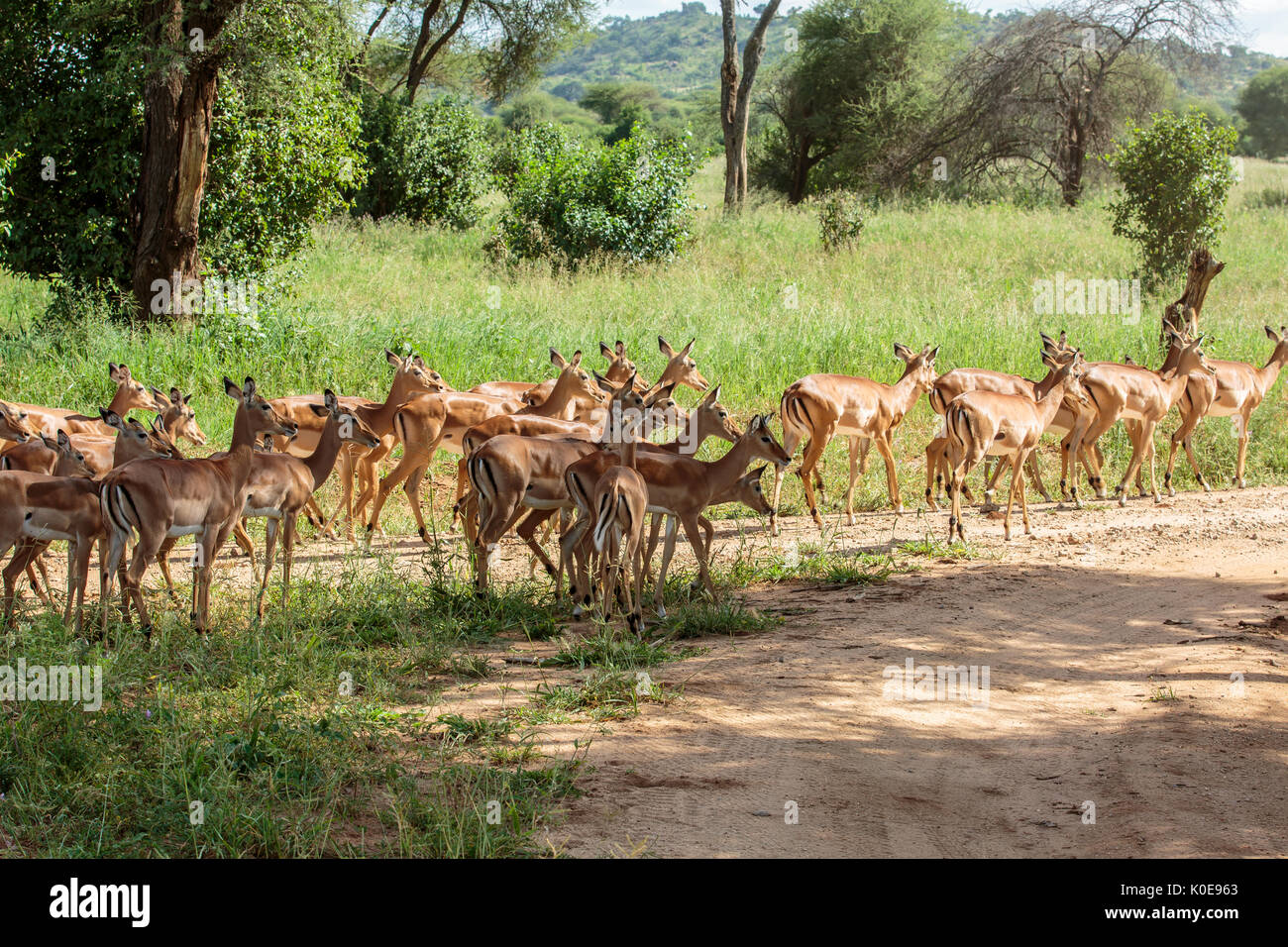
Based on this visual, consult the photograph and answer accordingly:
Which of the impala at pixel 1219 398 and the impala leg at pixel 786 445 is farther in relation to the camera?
the impala at pixel 1219 398

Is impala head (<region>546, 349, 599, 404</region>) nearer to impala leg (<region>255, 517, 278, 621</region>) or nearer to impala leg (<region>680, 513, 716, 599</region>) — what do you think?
impala leg (<region>680, 513, 716, 599</region>)

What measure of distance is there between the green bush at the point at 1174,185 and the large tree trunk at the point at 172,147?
1367 cm

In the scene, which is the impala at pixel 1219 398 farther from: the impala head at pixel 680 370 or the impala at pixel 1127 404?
the impala head at pixel 680 370

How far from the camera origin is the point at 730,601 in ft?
25.7

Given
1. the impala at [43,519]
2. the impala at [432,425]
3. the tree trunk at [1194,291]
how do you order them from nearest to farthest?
the impala at [43,519] < the impala at [432,425] < the tree trunk at [1194,291]

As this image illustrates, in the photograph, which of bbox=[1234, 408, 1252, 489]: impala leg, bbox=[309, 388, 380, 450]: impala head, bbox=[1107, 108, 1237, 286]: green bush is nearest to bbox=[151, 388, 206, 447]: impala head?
bbox=[309, 388, 380, 450]: impala head

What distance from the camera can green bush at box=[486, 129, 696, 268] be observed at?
20125 millimetres

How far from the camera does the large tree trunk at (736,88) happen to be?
2586 centimetres

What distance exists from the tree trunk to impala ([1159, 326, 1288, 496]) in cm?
120

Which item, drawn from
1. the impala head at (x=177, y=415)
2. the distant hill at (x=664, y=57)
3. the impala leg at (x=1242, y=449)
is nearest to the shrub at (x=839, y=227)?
the impala leg at (x=1242, y=449)

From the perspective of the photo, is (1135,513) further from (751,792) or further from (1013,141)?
(1013,141)
